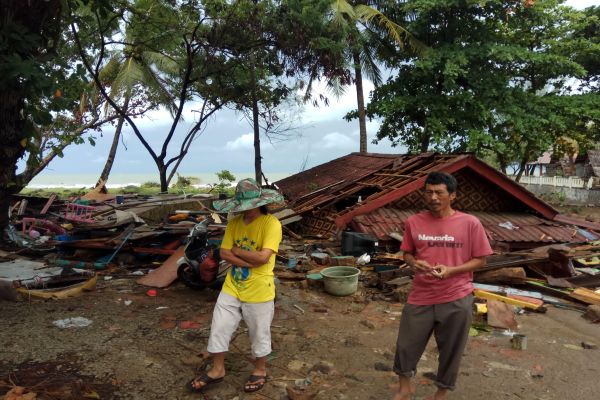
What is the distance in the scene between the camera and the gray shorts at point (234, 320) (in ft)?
11.2

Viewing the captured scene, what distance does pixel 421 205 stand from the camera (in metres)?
10.4

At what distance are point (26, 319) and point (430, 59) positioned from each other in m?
16.1

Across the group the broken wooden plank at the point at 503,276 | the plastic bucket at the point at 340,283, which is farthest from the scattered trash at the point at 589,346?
the plastic bucket at the point at 340,283

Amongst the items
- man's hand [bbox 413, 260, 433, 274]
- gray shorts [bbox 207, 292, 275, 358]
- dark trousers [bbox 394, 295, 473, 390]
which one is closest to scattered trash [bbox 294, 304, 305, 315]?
gray shorts [bbox 207, 292, 275, 358]

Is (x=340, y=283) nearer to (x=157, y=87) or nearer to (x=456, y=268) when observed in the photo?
(x=456, y=268)

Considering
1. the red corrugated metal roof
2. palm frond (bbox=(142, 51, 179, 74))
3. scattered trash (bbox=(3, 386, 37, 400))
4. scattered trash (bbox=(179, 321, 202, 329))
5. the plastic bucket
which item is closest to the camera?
scattered trash (bbox=(3, 386, 37, 400))

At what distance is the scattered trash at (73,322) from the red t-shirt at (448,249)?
363cm

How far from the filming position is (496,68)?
1905 cm

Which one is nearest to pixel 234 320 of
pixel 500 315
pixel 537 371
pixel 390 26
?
pixel 537 371

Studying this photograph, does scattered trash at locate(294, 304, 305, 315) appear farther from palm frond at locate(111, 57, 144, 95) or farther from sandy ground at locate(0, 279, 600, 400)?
palm frond at locate(111, 57, 144, 95)

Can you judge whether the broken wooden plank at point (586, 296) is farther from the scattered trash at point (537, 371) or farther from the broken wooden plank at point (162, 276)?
the broken wooden plank at point (162, 276)

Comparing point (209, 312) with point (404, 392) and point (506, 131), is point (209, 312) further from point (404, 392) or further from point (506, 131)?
point (506, 131)

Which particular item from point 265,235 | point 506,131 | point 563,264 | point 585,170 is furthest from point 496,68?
point 265,235

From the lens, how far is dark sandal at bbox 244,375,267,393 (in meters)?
3.53
